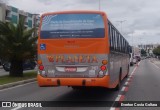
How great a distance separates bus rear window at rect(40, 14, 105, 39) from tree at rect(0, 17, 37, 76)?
40.2 ft

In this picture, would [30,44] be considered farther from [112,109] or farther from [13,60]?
[112,109]

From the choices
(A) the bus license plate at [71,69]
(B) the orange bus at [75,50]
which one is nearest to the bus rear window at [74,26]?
(B) the orange bus at [75,50]

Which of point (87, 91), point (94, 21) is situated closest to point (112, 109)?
point (94, 21)

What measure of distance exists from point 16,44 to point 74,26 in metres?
12.7

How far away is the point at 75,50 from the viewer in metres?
13.3

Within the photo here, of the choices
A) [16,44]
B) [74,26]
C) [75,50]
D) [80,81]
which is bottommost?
[80,81]

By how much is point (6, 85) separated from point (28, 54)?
6.78m

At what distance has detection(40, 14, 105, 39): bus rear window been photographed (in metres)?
13.4

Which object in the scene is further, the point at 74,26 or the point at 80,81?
the point at 74,26

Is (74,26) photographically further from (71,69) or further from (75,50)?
(71,69)

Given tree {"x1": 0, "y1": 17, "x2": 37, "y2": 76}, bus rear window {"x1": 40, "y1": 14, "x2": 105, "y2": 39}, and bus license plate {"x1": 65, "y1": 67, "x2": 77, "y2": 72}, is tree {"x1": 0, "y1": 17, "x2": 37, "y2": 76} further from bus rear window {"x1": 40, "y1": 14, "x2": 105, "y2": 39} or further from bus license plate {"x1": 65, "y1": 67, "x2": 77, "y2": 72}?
bus license plate {"x1": 65, "y1": 67, "x2": 77, "y2": 72}

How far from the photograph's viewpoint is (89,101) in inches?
548

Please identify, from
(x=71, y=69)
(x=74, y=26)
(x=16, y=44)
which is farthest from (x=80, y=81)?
(x=16, y=44)

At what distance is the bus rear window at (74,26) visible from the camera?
13.4 meters
